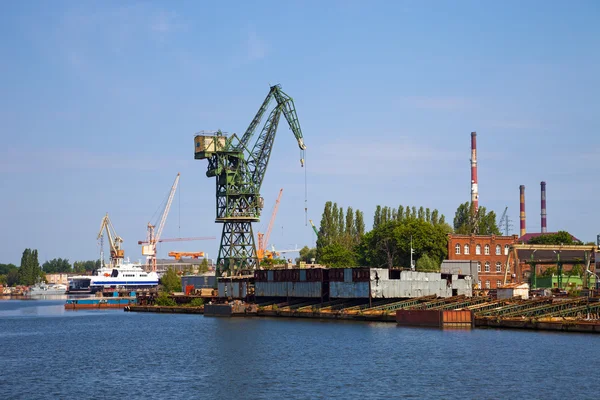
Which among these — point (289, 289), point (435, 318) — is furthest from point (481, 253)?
point (435, 318)

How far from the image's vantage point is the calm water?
4834 centimetres

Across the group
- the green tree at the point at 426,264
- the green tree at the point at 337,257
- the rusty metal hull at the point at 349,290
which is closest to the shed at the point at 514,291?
the rusty metal hull at the point at 349,290

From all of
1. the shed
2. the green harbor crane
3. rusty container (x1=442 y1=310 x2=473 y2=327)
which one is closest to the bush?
the green harbor crane

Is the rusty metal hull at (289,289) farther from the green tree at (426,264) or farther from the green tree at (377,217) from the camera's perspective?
the green tree at (377,217)

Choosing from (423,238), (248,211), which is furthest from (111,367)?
(423,238)

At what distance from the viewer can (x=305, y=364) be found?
5925cm

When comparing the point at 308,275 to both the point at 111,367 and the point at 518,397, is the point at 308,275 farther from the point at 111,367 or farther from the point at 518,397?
the point at 518,397

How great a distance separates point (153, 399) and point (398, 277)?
56826 millimetres

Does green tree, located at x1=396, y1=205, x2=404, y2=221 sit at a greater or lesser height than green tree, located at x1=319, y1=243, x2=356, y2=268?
greater

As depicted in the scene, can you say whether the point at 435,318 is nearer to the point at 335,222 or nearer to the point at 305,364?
the point at 305,364

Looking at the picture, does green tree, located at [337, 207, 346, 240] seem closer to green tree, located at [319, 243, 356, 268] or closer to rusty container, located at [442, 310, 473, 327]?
green tree, located at [319, 243, 356, 268]

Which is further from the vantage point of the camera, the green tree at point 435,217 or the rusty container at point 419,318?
the green tree at point 435,217

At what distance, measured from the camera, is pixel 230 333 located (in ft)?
281

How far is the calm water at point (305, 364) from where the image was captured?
48344 mm
